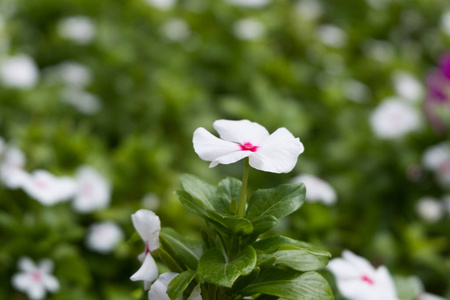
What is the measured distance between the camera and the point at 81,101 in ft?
7.52

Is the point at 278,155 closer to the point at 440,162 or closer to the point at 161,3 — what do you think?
the point at 440,162

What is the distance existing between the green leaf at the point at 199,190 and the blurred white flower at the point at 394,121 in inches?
58.3

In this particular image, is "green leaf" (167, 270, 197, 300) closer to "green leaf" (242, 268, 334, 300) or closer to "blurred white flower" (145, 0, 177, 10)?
"green leaf" (242, 268, 334, 300)

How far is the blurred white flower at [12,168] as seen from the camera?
1387mm

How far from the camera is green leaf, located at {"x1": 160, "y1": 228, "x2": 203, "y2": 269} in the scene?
869mm

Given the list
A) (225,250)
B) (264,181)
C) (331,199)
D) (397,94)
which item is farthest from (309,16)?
(225,250)

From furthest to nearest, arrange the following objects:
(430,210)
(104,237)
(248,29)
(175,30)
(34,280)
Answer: (175,30) < (248,29) < (430,210) < (104,237) < (34,280)

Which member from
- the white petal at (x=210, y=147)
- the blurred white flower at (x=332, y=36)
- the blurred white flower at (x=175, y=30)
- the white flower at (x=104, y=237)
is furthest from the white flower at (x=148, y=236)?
the blurred white flower at (x=332, y=36)

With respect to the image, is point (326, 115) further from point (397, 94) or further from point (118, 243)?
point (118, 243)

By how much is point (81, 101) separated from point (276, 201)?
5.28 feet

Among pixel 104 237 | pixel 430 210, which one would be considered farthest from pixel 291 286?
pixel 430 210

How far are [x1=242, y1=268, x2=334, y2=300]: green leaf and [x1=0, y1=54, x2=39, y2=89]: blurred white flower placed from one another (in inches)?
64.2

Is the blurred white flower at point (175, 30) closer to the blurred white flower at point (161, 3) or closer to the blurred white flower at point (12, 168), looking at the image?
the blurred white flower at point (161, 3)

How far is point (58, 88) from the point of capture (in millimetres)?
2311
